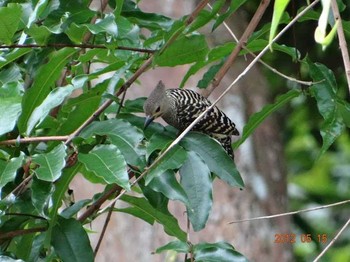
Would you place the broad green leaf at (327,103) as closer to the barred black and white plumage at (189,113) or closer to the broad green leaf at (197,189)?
the broad green leaf at (197,189)

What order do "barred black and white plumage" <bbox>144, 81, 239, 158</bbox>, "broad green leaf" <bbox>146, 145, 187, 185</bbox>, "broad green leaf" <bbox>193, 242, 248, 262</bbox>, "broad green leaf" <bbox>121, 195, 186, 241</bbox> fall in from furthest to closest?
"barred black and white plumage" <bbox>144, 81, 239, 158</bbox> → "broad green leaf" <bbox>121, 195, 186, 241</bbox> → "broad green leaf" <bbox>193, 242, 248, 262</bbox> → "broad green leaf" <bbox>146, 145, 187, 185</bbox>

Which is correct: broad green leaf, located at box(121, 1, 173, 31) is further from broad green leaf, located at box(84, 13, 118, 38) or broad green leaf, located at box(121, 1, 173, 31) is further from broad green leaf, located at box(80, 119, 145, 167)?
broad green leaf, located at box(80, 119, 145, 167)

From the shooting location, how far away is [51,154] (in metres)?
2.23

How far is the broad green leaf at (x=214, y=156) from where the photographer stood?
239 cm

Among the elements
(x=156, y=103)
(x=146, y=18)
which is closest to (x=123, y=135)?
(x=146, y=18)

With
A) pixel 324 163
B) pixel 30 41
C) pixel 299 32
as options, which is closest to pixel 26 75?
pixel 30 41

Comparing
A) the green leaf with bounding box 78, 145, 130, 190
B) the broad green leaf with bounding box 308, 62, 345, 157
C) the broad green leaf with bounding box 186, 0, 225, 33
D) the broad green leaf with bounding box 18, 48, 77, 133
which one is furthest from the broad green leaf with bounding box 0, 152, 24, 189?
the broad green leaf with bounding box 308, 62, 345, 157

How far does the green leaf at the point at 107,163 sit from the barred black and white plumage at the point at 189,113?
3.67ft

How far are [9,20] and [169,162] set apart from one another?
62 cm

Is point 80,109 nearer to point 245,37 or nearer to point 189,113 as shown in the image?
point 245,37

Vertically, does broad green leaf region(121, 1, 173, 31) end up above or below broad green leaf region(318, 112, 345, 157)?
above

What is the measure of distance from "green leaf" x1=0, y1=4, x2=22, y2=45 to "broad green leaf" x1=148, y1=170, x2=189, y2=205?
61 cm

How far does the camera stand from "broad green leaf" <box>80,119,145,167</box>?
2291 millimetres

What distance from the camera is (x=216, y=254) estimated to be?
7.83 feet
